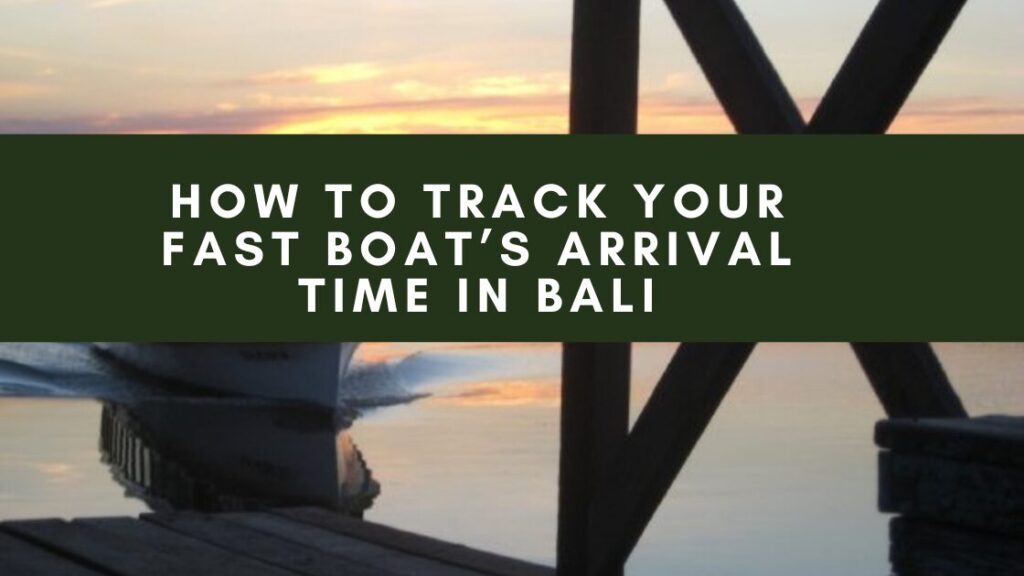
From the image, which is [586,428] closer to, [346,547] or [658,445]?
[658,445]

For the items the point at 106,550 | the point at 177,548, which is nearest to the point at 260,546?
the point at 177,548

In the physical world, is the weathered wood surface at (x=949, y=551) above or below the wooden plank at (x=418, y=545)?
below

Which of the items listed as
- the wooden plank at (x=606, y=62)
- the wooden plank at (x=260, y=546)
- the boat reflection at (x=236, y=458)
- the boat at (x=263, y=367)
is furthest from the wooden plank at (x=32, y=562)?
the boat at (x=263, y=367)

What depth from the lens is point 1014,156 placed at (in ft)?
18.1

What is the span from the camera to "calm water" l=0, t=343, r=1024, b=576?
51.6 ft

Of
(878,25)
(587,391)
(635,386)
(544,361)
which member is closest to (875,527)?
(587,391)

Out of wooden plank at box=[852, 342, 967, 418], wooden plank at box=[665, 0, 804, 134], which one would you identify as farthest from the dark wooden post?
wooden plank at box=[852, 342, 967, 418]

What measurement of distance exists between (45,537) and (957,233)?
359 centimetres

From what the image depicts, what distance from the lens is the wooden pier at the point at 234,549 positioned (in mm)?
6945

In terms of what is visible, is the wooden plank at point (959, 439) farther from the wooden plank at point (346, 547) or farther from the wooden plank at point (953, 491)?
the wooden plank at point (346, 547)

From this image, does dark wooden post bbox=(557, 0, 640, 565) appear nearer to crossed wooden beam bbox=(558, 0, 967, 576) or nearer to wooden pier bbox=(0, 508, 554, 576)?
crossed wooden beam bbox=(558, 0, 967, 576)

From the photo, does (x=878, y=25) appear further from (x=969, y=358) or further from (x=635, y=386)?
(x=969, y=358)

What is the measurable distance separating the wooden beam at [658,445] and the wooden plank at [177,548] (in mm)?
1449

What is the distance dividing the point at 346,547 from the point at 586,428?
71.8 inches
